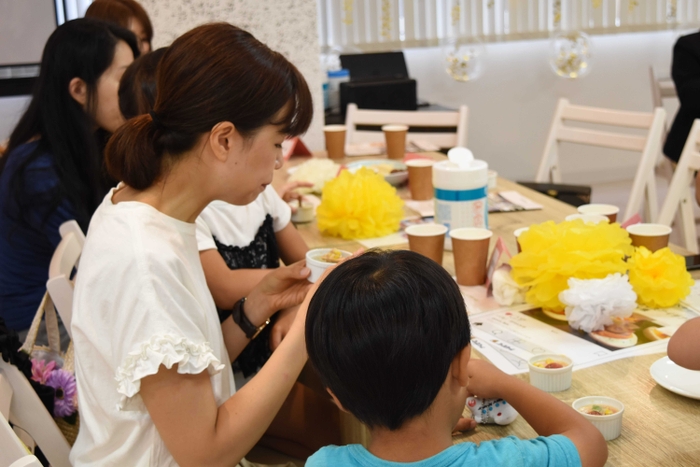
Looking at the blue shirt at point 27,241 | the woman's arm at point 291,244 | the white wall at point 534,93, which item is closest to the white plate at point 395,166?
the woman's arm at point 291,244

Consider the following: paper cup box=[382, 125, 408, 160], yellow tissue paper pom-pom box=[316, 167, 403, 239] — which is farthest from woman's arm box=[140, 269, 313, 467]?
paper cup box=[382, 125, 408, 160]

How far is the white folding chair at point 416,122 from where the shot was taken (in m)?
3.15

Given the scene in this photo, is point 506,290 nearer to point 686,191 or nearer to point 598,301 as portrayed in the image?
point 598,301

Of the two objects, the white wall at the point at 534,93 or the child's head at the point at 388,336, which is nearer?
the child's head at the point at 388,336

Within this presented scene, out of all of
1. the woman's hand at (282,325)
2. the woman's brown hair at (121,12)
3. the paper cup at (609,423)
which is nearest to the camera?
the paper cup at (609,423)

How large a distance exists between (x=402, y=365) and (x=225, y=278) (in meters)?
0.81

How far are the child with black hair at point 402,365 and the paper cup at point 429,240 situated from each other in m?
0.68

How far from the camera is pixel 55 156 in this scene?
6.12ft

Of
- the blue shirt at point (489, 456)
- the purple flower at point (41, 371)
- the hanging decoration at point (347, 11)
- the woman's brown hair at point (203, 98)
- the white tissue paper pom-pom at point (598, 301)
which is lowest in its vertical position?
the purple flower at point (41, 371)

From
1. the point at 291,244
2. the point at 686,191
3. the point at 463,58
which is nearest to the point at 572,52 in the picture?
the point at 463,58

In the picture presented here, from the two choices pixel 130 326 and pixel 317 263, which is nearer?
pixel 130 326

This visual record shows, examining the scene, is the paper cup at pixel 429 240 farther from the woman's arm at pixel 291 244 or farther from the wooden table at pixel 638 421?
the wooden table at pixel 638 421

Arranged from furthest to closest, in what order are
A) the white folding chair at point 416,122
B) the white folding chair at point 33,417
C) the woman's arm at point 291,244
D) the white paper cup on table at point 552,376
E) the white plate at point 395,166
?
the white folding chair at point 416,122
the white plate at point 395,166
the woman's arm at point 291,244
the white folding chair at point 33,417
the white paper cup on table at point 552,376

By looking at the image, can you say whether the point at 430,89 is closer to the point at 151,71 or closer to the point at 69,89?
the point at 69,89
